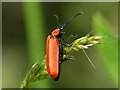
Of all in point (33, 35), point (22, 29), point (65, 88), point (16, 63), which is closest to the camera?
point (33, 35)

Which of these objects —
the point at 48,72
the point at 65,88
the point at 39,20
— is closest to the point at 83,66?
the point at 65,88

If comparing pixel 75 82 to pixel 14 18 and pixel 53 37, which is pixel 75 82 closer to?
pixel 14 18

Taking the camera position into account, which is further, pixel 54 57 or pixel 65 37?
pixel 65 37

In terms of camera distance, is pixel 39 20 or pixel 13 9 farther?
pixel 13 9

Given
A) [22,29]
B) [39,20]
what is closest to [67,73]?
[22,29]

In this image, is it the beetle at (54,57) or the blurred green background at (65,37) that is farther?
the blurred green background at (65,37)

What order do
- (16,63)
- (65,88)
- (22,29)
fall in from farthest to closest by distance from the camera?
(22,29)
(16,63)
(65,88)

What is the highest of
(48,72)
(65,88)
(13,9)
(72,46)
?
(13,9)

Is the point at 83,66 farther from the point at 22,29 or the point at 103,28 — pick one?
the point at 103,28

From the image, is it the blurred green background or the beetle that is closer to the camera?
the beetle

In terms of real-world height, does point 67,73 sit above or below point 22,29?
below
